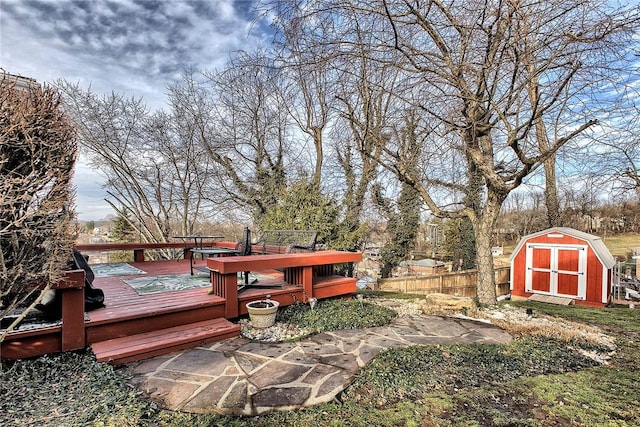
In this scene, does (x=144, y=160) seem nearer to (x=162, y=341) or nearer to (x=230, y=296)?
(x=230, y=296)

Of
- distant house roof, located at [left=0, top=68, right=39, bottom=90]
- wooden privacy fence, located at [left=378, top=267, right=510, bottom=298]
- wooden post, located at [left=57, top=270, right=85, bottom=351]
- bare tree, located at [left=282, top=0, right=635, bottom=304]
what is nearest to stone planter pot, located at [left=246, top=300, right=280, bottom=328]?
wooden post, located at [left=57, top=270, right=85, bottom=351]

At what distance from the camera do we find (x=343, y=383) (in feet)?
8.44

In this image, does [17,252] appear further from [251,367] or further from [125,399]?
[251,367]

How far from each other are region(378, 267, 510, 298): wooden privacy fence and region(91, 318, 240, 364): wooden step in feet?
24.9

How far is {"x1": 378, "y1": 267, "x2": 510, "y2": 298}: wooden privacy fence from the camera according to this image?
34.0ft

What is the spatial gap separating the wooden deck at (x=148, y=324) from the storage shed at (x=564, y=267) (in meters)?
8.41

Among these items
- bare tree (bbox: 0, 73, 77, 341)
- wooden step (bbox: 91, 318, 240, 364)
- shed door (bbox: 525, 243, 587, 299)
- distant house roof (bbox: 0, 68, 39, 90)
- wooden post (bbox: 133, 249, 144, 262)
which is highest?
distant house roof (bbox: 0, 68, 39, 90)

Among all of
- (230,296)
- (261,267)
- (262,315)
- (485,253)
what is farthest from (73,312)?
(485,253)

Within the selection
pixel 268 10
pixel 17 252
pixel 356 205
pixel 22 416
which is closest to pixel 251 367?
pixel 22 416

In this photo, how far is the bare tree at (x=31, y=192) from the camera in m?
2.12

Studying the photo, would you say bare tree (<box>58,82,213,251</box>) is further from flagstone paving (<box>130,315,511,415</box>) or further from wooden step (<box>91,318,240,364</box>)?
flagstone paving (<box>130,315,511,415</box>)

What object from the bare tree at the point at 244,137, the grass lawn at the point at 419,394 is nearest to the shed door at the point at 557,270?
the grass lawn at the point at 419,394

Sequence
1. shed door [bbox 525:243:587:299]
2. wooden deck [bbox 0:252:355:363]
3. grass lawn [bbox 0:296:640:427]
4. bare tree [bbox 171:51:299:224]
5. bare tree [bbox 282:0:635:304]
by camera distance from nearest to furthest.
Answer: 1. grass lawn [bbox 0:296:640:427]
2. wooden deck [bbox 0:252:355:363]
3. bare tree [bbox 282:0:635:304]
4. shed door [bbox 525:243:587:299]
5. bare tree [bbox 171:51:299:224]

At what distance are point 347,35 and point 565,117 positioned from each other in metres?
3.16
